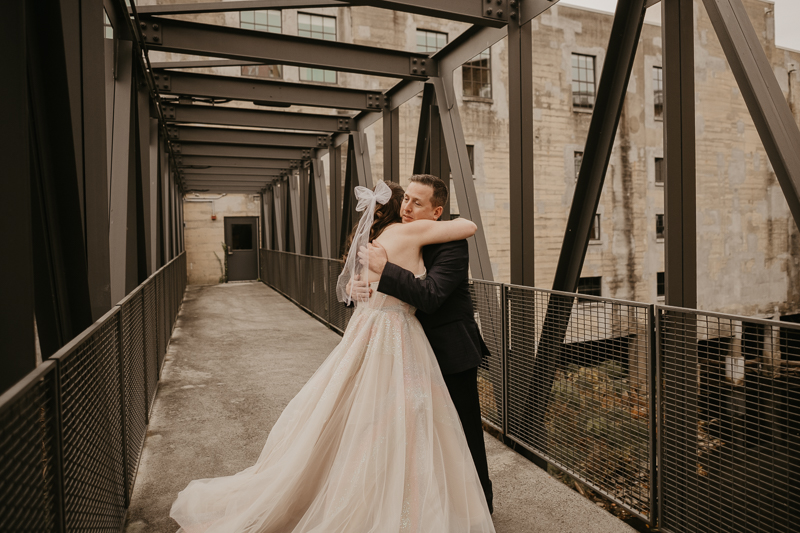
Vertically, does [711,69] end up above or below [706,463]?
above

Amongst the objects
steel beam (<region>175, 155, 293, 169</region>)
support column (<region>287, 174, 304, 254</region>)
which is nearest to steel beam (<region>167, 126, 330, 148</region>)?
steel beam (<region>175, 155, 293, 169</region>)

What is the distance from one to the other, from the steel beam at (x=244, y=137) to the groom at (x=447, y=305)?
27.0ft

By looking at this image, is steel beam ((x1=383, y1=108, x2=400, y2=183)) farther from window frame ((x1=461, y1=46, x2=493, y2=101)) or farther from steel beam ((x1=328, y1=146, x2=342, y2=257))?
window frame ((x1=461, y1=46, x2=493, y2=101))

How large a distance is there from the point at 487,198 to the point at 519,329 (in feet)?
56.9

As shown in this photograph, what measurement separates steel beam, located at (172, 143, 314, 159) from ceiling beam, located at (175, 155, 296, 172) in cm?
105

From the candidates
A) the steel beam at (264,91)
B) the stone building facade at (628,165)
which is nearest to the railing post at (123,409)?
the steel beam at (264,91)

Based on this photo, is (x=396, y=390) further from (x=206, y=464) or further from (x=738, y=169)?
(x=738, y=169)

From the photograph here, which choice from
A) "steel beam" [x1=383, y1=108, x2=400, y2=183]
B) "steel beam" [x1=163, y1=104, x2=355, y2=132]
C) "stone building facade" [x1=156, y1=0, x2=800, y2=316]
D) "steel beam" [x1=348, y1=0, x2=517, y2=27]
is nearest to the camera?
"steel beam" [x1=348, y1=0, x2=517, y2=27]

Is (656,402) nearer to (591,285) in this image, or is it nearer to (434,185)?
(434,185)

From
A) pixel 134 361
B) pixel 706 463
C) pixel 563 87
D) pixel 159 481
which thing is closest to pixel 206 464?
pixel 159 481

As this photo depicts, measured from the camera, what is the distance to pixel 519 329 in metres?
3.70

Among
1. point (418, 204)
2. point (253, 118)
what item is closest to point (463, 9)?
point (418, 204)

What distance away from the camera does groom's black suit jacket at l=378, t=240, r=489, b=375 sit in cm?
A: 231

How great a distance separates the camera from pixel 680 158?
2.94 m
